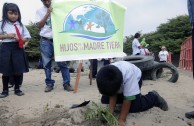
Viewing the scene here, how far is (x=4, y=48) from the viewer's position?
526cm

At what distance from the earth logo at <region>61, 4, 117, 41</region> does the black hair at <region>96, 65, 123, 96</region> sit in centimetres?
203

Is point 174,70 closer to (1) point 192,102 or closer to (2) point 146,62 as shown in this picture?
(2) point 146,62

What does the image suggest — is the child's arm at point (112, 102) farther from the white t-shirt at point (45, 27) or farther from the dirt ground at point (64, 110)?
the white t-shirt at point (45, 27)

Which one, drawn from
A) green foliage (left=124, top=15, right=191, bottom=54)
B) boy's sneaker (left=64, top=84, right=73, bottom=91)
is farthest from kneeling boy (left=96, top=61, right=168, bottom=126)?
green foliage (left=124, top=15, right=191, bottom=54)

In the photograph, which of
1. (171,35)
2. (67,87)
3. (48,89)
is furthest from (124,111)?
(171,35)

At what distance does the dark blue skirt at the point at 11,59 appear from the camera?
17.1 feet

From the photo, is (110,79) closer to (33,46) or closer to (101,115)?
(101,115)

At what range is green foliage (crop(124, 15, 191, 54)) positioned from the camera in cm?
3806

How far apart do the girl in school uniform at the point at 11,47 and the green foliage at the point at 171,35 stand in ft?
108

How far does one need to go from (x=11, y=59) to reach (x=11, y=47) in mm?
196

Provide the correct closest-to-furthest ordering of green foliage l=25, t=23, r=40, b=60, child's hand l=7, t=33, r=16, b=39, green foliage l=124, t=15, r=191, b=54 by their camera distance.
A: child's hand l=7, t=33, r=16, b=39, green foliage l=25, t=23, r=40, b=60, green foliage l=124, t=15, r=191, b=54

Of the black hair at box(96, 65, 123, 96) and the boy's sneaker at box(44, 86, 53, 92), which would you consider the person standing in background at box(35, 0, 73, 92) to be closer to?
the boy's sneaker at box(44, 86, 53, 92)

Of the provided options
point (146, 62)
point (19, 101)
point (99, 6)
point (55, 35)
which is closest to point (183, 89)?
point (146, 62)

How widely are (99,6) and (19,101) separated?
2.11m
